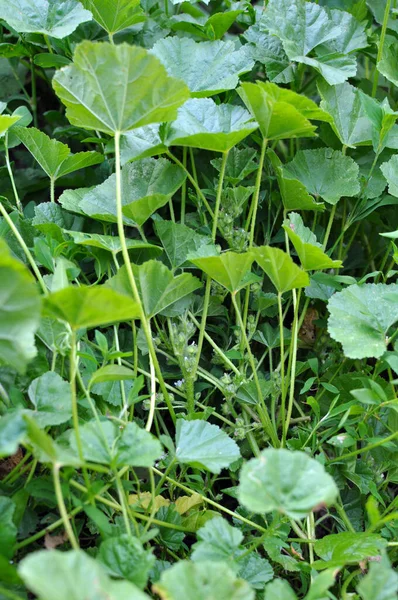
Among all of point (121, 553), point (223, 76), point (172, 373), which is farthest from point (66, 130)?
point (121, 553)

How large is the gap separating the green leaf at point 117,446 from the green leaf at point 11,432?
0.29 feet

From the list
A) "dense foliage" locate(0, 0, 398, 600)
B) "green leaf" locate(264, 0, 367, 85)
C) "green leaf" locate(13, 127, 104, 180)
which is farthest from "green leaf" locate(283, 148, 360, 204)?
"green leaf" locate(13, 127, 104, 180)

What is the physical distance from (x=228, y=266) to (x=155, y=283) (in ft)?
0.35

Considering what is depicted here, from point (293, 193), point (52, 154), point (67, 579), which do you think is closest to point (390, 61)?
point (293, 193)

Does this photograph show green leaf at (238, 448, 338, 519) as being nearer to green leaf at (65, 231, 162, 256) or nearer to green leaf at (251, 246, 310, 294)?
green leaf at (251, 246, 310, 294)

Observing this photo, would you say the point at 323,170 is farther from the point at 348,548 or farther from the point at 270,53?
the point at 348,548

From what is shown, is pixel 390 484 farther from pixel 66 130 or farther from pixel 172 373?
pixel 66 130

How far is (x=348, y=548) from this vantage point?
0.81 meters

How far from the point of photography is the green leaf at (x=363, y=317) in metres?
0.87

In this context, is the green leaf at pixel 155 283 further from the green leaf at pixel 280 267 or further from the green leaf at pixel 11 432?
the green leaf at pixel 11 432

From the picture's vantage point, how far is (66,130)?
118 centimetres

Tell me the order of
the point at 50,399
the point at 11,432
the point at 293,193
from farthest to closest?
1. the point at 293,193
2. the point at 50,399
3. the point at 11,432

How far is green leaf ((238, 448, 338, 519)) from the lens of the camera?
2.06 ft

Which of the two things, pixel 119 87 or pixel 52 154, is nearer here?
pixel 119 87
